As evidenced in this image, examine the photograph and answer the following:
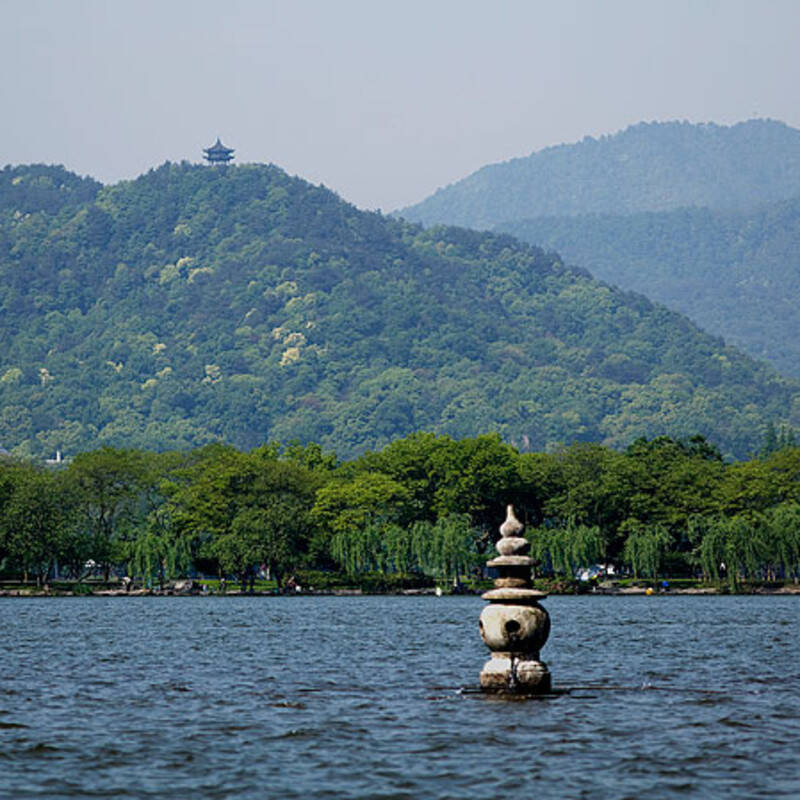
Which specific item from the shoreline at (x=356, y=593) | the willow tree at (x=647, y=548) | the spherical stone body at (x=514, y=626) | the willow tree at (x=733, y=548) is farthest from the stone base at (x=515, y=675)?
the willow tree at (x=647, y=548)

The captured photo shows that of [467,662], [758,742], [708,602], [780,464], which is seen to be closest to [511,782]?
[758,742]

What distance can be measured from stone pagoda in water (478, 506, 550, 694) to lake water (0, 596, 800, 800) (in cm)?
82

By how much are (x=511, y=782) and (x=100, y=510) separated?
145m

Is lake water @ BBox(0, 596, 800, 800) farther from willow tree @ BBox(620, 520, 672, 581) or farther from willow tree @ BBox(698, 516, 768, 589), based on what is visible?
willow tree @ BBox(620, 520, 672, 581)

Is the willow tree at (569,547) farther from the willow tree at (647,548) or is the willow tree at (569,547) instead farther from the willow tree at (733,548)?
the willow tree at (733,548)

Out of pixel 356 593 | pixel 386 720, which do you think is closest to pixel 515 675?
pixel 386 720

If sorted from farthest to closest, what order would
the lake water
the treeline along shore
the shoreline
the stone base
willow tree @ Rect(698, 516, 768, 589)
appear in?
the treeline along shore
the shoreline
willow tree @ Rect(698, 516, 768, 589)
the stone base
the lake water

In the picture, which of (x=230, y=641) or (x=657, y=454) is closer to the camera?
(x=230, y=641)

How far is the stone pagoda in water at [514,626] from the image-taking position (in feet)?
129

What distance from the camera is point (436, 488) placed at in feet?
540

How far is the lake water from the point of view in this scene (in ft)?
99.2

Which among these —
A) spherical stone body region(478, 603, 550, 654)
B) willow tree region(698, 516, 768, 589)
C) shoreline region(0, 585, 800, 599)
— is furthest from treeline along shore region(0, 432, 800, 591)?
spherical stone body region(478, 603, 550, 654)

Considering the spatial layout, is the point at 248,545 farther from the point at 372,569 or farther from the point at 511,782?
the point at 511,782

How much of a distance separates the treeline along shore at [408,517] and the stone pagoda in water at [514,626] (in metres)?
96.9
